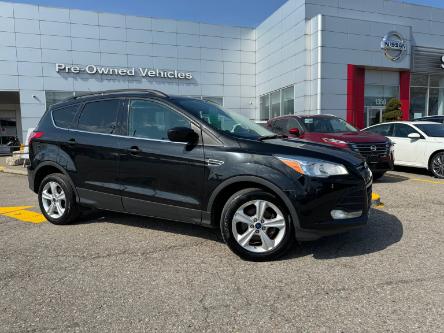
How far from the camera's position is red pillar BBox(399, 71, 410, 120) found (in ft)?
76.0

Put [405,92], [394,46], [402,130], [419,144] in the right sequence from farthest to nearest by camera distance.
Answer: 1. [405,92]
2. [394,46]
3. [402,130]
4. [419,144]

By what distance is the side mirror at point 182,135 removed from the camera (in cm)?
400

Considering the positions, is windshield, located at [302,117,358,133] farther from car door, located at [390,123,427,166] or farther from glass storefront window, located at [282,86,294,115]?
glass storefront window, located at [282,86,294,115]

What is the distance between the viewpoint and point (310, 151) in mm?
3855

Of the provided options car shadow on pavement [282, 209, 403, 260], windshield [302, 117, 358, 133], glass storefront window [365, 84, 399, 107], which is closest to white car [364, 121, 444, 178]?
windshield [302, 117, 358, 133]

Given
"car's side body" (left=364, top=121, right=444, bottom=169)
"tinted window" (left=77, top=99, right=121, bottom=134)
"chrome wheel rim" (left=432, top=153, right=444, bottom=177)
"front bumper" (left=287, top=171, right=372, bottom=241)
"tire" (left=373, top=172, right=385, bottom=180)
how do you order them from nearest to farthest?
1. "front bumper" (left=287, top=171, right=372, bottom=241)
2. "tinted window" (left=77, top=99, right=121, bottom=134)
3. "tire" (left=373, top=172, right=385, bottom=180)
4. "chrome wheel rim" (left=432, top=153, right=444, bottom=177)
5. "car's side body" (left=364, top=121, right=444, bottom=169)

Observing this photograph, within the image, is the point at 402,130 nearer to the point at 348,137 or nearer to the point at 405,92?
the point at 348,137

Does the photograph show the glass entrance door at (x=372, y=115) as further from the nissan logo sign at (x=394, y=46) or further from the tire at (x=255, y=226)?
the tire at (x=255, y=226)

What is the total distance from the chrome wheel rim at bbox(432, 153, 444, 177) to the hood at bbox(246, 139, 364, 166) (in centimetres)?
616

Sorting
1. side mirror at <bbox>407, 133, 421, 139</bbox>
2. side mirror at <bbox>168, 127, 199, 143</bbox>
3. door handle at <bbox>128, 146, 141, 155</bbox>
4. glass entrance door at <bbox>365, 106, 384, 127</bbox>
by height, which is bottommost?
door handle at <bbox>128, 146, 141, 155</bbox>

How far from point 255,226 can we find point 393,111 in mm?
20400

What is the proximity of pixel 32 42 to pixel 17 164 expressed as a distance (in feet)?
39.8

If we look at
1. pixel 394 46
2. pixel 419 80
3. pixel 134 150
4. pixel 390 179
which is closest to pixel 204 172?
pixel 134 150

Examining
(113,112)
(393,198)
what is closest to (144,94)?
(113,112)
